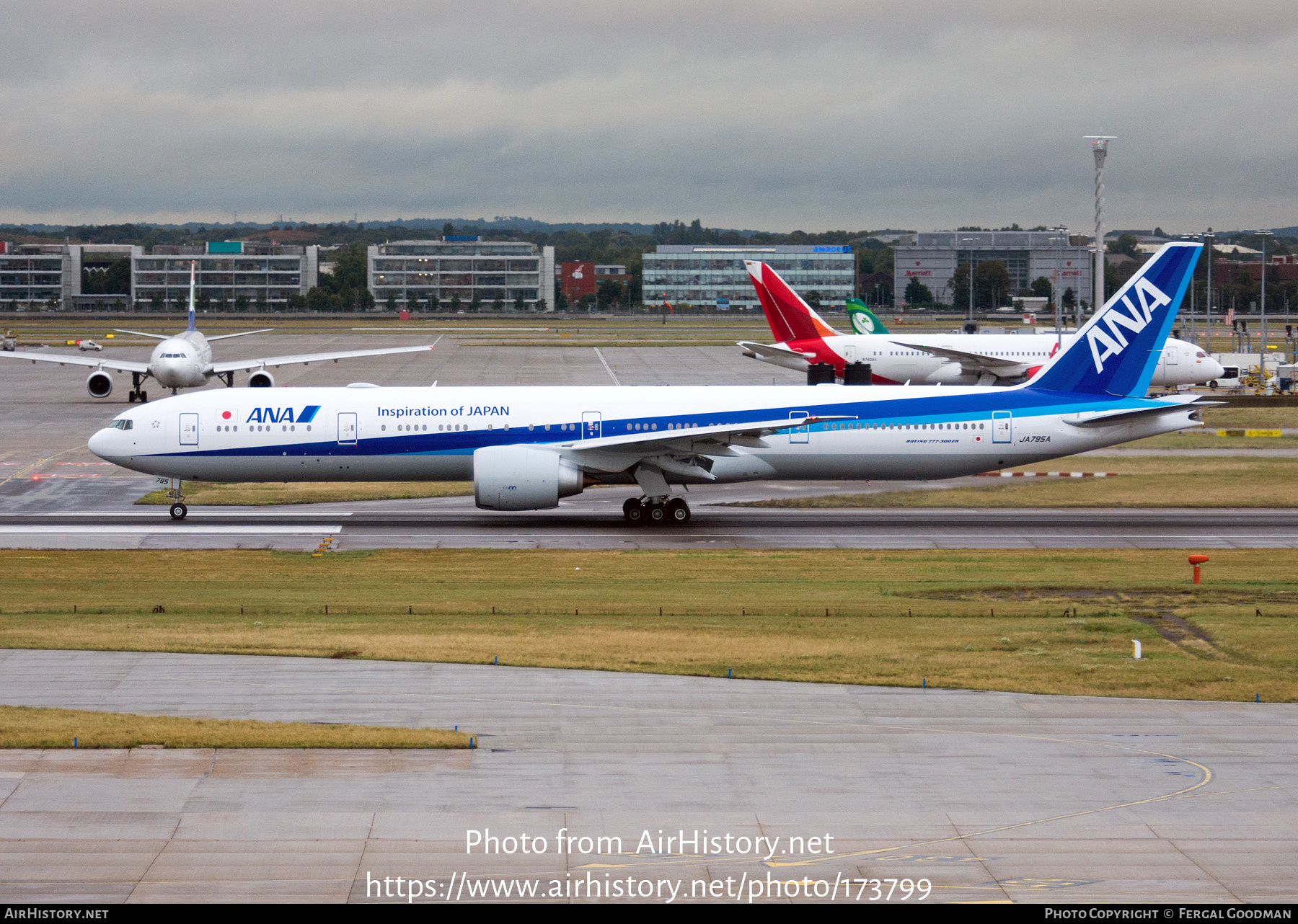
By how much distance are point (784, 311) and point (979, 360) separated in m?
11.9

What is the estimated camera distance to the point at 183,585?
95.7ft

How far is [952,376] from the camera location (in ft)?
264

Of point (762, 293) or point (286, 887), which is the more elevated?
point (762, 293)

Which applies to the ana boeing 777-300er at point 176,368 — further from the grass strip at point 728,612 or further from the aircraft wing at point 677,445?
the grass strip at point 728,612

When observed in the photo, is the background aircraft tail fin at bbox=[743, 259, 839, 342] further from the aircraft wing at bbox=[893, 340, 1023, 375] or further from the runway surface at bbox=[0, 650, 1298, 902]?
the runway surface at bbox=[0, 650, 1298, 902]

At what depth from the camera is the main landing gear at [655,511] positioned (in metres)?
39.2

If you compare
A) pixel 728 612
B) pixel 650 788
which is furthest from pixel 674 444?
pixel 650 788

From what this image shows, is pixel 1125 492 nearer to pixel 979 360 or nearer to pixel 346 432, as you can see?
pixel 346 432

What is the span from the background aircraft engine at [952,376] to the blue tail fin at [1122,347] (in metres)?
39.0

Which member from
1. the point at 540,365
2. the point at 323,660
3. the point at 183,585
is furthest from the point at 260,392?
the point at 540,365

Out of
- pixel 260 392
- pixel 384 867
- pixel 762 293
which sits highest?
pixel 762 293

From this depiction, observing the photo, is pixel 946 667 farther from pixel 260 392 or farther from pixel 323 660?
pixel 260 392

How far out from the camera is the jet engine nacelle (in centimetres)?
3716

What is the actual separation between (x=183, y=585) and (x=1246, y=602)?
22.8 metres
